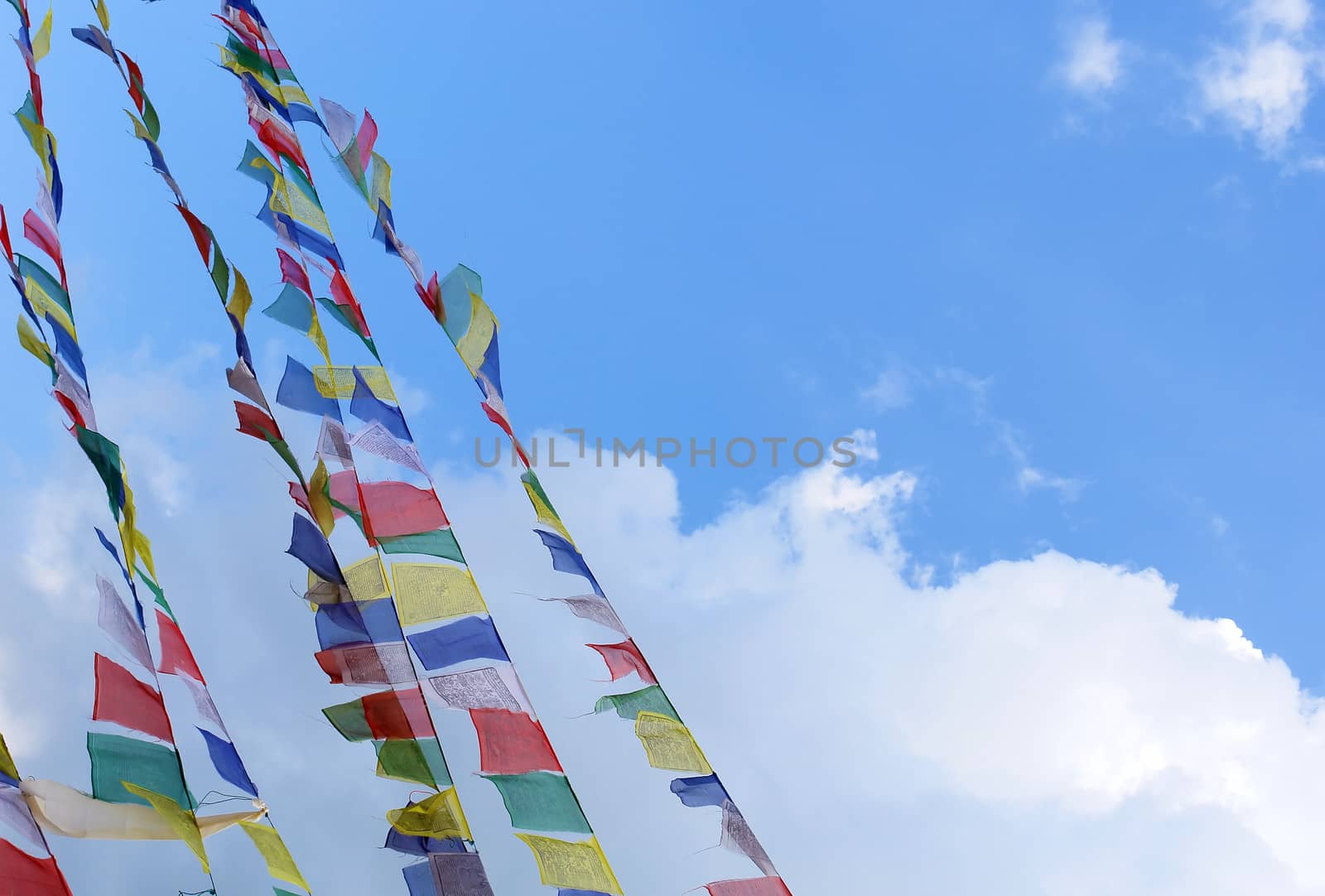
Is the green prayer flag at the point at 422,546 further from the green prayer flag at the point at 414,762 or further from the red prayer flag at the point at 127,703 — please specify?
the red prayer flag at the point at 127,703

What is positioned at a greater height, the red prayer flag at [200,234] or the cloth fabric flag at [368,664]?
the red prayer flag at [200,234]

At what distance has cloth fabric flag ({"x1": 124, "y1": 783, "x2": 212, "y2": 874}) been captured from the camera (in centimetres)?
551

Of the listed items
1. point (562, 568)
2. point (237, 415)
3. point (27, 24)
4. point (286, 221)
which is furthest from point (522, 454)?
point (27, 24)

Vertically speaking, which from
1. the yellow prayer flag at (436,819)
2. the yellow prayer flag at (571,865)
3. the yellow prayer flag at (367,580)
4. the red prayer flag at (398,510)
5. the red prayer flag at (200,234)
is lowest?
the yellow prayer flag at (571,865)

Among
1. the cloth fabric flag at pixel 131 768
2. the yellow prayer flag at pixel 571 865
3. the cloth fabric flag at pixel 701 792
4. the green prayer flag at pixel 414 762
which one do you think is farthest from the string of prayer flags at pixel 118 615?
the cloth fabric flag at pixel 701 792

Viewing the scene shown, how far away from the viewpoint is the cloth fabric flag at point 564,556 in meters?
7.17

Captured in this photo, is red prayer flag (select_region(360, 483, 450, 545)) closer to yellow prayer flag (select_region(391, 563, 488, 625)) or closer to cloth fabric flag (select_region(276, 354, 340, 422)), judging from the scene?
yellow prayer flag (select_region(391, 563, 488, 625))

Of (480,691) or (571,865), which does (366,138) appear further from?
(571,865)

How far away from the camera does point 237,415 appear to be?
6.85 meters

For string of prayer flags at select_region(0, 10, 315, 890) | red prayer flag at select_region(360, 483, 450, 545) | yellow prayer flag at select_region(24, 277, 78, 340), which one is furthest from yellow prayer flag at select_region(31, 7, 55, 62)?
red prayer flag at select_region(360, 483, 450, 545)

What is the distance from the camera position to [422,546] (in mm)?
6828

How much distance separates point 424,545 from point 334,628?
0.79 meters

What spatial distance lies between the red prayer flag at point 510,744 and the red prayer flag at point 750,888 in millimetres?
1383

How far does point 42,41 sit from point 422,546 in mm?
5426
